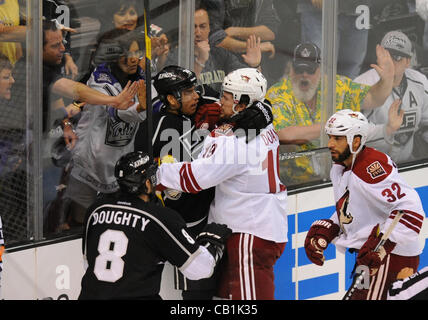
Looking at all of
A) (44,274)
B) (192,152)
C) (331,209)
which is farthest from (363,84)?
(44,274)

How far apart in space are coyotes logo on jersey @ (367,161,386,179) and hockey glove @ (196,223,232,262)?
806 millimetres

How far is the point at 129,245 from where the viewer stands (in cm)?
383

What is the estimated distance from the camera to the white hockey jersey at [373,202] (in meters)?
4.57

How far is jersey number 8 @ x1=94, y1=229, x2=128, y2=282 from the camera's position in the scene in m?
3.83

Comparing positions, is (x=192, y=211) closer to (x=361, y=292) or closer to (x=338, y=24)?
(x=361, y=292)

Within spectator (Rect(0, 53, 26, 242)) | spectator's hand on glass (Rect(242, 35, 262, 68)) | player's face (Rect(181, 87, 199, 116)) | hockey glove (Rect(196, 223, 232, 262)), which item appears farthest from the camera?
spectator's hand on glass (Rect(242, 35, 262, 68))

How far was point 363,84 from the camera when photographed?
601 centimetres

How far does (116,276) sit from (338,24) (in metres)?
2.64

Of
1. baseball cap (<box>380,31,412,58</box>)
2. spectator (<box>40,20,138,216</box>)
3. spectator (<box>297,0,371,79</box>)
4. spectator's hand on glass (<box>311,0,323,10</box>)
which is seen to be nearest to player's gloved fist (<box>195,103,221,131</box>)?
spectator (<box>40,20,138,216</box>)

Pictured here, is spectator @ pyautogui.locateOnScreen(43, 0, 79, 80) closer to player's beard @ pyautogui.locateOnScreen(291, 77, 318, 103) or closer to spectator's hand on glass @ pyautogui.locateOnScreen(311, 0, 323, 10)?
player's beard @ pyautogui.locateOnScreen(291, 77, 318, 103)

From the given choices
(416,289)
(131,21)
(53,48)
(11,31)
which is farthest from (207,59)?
(416,289)

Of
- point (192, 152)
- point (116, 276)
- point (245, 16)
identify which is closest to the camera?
point (116, 276)

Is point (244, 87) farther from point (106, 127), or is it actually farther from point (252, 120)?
point (106, 127)

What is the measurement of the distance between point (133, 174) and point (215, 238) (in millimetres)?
557
